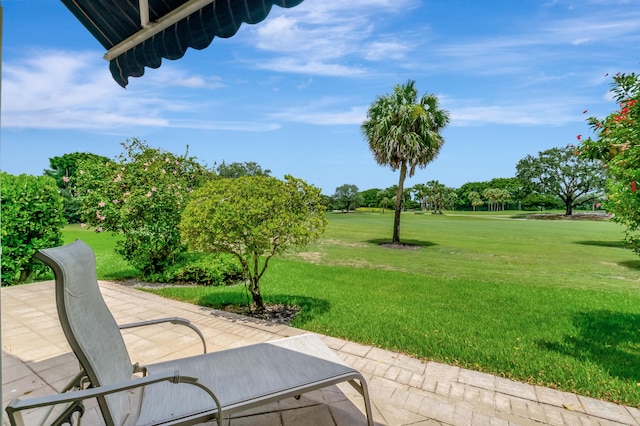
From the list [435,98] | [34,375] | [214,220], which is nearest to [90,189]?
[214,220]

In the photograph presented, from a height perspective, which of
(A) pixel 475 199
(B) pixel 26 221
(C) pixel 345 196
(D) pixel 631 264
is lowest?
(D) pixel 631 264

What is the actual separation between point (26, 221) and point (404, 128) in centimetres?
1658

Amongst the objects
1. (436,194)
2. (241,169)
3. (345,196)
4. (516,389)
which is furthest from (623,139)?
(436,194)

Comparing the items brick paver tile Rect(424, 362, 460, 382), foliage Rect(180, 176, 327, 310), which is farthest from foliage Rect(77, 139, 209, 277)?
brick paver tile Rect(424, 362, 460, 382)

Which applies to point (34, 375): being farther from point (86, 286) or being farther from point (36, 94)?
point (36, 94)

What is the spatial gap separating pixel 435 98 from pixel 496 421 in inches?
767

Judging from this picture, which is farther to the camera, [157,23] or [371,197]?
[371,197]

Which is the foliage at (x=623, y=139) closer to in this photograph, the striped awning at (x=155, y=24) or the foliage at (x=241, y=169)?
the striped awning at (x=155, y=24)

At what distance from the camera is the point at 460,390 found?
10.2 feet

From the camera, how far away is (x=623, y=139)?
3.99 meters

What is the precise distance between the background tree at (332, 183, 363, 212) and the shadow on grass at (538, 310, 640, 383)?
63821 millimetres

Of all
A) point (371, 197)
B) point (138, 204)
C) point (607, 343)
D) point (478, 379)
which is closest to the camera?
point (478, 379)

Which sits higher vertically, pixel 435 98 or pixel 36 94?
pixel 435 98

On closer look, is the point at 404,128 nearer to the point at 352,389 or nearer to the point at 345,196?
the point at 352,389
